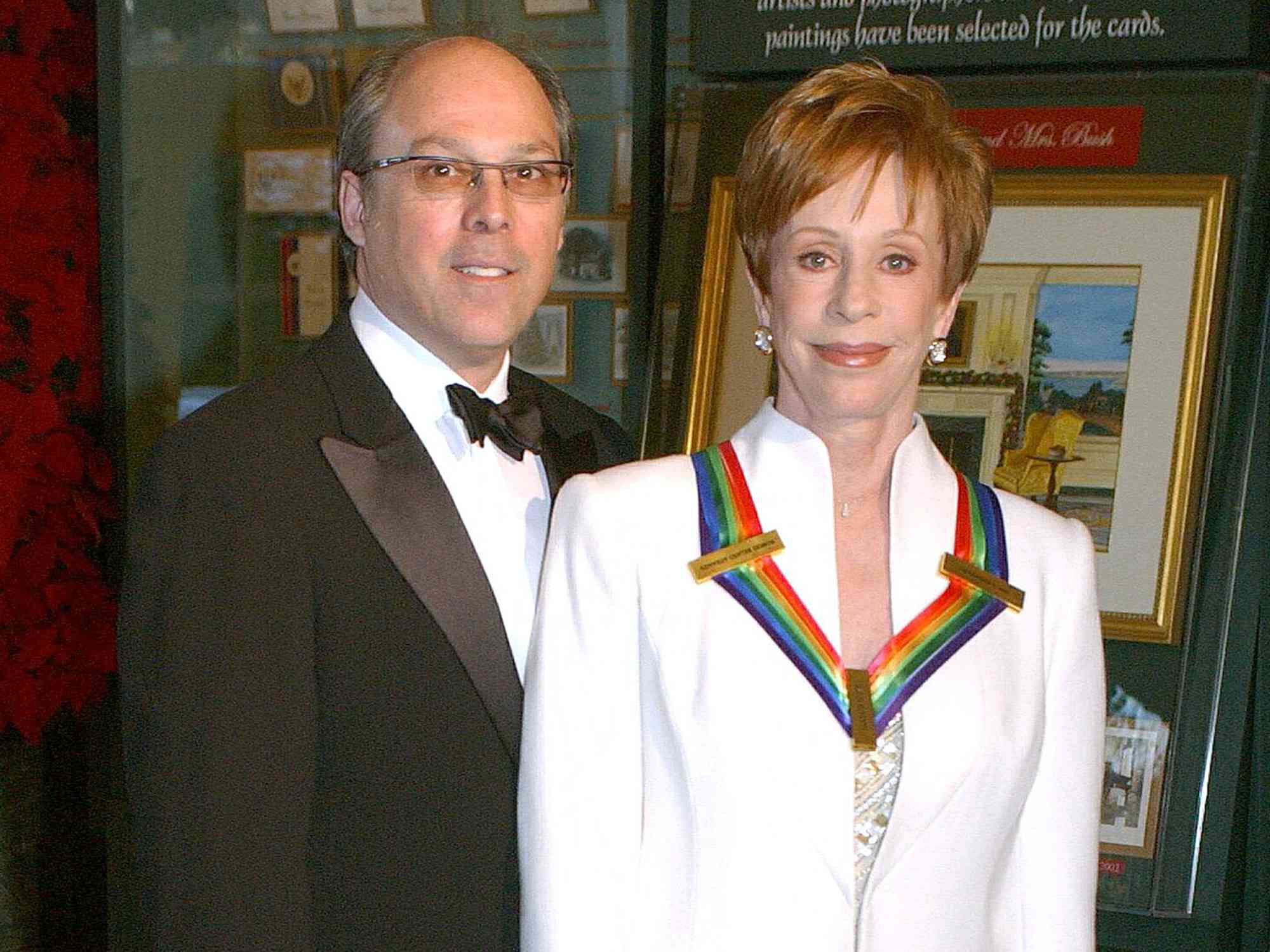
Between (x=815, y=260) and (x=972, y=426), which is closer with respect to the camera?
(x=815, y=260)

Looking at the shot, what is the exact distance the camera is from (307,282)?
156 inches

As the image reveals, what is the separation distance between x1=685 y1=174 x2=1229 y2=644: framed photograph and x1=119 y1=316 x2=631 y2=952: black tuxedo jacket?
1.23m

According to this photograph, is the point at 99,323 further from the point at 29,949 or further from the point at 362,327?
the point at 362,327

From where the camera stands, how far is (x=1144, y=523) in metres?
2.64

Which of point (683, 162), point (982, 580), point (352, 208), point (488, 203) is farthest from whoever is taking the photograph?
point (683, 162)

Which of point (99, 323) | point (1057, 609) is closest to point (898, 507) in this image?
point (1057, 609)

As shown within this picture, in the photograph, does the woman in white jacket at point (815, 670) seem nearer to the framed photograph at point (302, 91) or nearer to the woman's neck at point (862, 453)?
the woman's neck at point (862, 453)

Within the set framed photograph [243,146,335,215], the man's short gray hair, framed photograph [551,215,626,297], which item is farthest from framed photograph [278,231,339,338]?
the man's short gray hair

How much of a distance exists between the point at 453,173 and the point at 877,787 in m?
0.92

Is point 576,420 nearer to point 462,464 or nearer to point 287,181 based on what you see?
point 462,464

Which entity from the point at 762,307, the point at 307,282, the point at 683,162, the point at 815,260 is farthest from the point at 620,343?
the point at 815,260

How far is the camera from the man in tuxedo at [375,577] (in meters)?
1.72

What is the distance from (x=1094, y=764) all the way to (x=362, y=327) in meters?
1.07

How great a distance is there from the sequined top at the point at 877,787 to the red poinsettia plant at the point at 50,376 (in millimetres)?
2575
